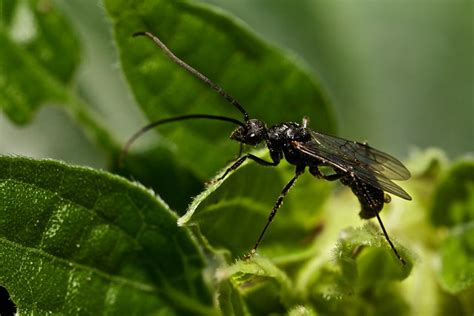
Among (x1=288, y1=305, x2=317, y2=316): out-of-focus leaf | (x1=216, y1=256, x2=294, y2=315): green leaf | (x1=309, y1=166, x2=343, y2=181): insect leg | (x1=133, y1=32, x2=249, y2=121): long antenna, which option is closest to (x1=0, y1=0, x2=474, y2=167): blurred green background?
(x1=309, y1=166, x2=343, y2=181): insect leg

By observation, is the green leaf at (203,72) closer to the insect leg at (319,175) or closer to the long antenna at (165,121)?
the long antenna at (165,121)

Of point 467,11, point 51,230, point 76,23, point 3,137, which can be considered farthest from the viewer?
point 467,11

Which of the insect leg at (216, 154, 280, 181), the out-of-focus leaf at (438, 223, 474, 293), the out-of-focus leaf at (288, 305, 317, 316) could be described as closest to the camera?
the out-of-focus leaf at (288, 305, 317, 316)

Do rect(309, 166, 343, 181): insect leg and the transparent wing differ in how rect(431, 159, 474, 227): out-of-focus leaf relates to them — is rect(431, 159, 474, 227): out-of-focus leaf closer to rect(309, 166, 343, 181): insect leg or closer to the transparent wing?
the transparent wing

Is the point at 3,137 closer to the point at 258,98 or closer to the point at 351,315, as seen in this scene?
the point at 258,98

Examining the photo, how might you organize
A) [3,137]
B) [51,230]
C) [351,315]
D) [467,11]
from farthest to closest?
1. [467,11]
2. [3,137]
3. [351,315]
4. [51,230]

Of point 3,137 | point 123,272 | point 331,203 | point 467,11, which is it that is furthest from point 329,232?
point 467,11

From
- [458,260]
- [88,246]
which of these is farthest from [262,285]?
[458,260]
